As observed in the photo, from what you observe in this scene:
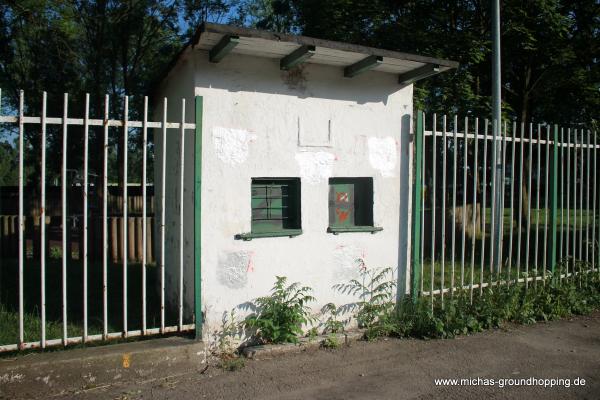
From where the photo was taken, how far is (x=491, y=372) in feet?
14.8

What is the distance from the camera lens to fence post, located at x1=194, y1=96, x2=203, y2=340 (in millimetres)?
4566

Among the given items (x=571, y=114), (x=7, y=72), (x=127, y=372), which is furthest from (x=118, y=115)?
(x=127, y=372)

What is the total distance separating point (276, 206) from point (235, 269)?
2.62 ft

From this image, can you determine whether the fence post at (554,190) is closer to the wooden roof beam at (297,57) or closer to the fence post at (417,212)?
the fence post at (417,212)

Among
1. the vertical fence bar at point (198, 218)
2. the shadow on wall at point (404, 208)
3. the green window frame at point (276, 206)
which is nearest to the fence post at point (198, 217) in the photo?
the vertical fence bar at point (198, 218)

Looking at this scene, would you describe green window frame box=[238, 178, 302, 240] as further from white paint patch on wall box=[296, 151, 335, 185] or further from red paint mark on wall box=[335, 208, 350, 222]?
red paint mark on wall box=[335, 208, 350, 222]

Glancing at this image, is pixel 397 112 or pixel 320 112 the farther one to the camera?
pixel 397 112

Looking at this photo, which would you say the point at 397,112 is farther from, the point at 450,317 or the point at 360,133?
the point at 450,317

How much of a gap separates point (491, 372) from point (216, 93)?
3.58 metres

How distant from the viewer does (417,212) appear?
5.61m

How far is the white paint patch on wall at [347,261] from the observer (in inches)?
210

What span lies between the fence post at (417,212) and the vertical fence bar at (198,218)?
2386mm

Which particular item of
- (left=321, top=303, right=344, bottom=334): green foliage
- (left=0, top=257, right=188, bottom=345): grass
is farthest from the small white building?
(left=0, top=257, right=188, bottom=345): grass

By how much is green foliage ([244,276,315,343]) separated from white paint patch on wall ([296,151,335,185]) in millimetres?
1063
